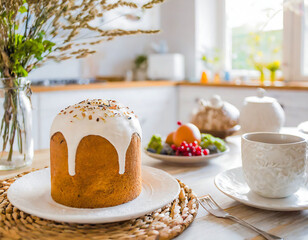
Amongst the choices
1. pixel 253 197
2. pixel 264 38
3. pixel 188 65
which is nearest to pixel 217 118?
pixel 253 197

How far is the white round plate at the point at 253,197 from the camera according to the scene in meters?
0.63

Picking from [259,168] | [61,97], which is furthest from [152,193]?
[61,97]

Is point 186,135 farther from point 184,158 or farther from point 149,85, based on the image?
point 149,85

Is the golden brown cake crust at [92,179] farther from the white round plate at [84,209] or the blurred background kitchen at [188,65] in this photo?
the blurred background kitchen at [188,65]

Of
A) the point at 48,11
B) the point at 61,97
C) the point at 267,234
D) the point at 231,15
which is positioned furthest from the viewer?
the point at 231,15

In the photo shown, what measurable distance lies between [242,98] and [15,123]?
7.45 feet

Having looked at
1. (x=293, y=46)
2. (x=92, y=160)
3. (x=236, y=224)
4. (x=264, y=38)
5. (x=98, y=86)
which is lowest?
(x=236, y=224)

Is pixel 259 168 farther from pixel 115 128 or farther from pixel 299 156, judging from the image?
pixel 115 128

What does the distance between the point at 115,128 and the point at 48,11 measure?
1.33 ft

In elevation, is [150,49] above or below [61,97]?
above

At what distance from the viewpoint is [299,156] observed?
0.65m

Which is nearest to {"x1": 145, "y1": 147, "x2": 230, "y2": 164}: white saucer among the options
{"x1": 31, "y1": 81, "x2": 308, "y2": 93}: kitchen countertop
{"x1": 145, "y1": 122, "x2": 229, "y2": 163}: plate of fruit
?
{"x1": 145, "y1": 122, "x2": 229, "y2": 163}: plate of fruit

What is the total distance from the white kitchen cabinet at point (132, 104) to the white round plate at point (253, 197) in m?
1.89

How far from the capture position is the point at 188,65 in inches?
152
